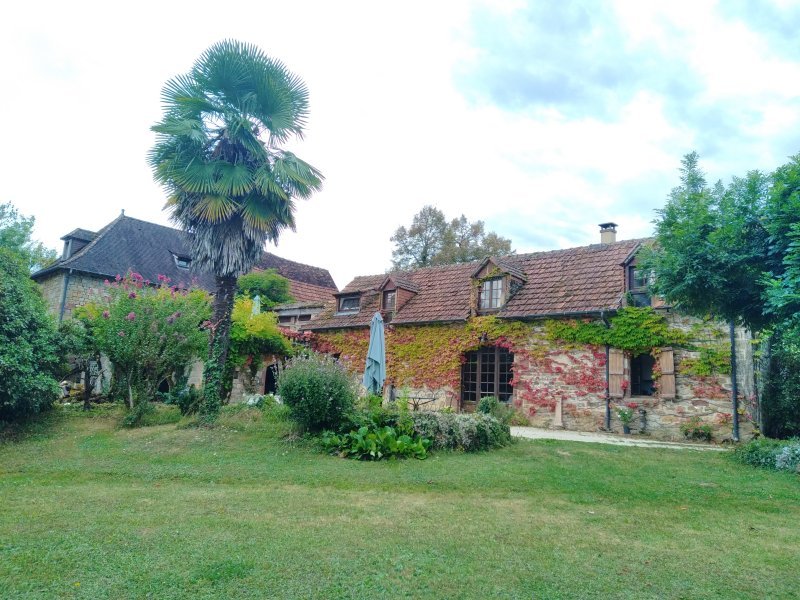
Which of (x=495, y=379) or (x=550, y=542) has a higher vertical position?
(x=495, y=379)

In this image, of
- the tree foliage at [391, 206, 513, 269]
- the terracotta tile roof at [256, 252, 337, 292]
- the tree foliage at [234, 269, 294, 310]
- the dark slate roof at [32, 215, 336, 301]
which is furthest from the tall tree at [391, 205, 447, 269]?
the tree foliage at [234, 269, 294, 310]

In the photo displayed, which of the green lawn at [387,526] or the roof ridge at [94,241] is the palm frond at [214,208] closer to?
the green lawn at [387,526]

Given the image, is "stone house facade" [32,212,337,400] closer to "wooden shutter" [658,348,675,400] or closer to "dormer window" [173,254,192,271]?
"dormer window" [173,254,192,271]

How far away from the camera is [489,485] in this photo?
Answer: 6.89m

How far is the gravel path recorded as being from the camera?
1112 centimetres

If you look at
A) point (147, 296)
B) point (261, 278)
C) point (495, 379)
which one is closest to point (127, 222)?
point (261, 278)

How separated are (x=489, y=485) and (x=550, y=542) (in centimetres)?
227

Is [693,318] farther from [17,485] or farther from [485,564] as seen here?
[17,485]

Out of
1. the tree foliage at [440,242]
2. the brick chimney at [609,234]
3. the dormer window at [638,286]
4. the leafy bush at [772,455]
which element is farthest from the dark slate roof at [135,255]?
the leafy bush at [772,455]

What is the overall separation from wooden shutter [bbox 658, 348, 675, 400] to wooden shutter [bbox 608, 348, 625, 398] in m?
0.92

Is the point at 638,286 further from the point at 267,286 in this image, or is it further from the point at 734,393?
the point at 267,286

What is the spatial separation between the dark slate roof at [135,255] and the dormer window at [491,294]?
40.7 feet

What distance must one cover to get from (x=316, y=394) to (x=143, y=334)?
4.81m

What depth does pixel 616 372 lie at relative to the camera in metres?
13.7
